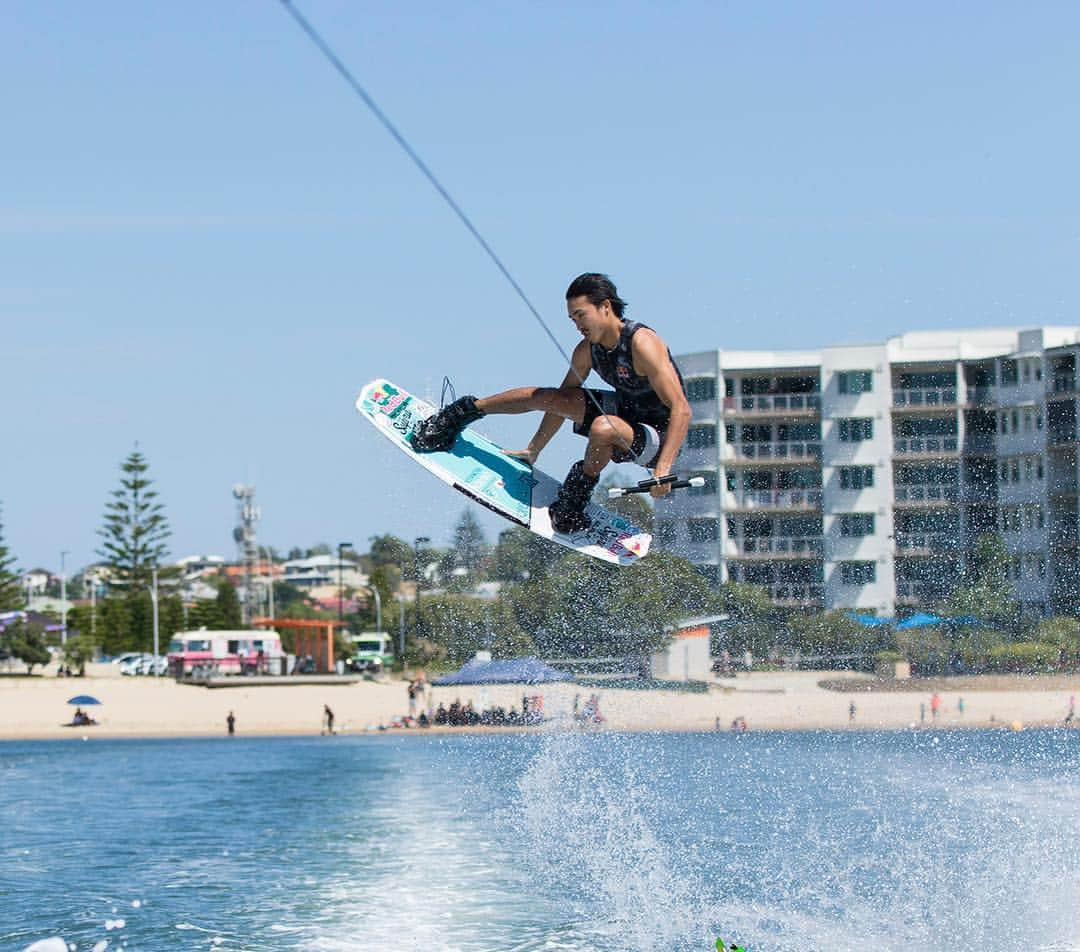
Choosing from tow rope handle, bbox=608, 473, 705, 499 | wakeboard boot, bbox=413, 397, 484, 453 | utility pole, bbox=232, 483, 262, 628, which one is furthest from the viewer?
utility pole, bbox=232, 483, 262, 628

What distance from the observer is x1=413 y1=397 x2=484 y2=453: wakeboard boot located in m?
10.9

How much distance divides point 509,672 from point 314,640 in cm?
3039

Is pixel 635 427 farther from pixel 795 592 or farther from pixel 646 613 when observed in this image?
pixel 646 613

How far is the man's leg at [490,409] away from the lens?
9.80m

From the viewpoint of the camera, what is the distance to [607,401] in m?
9.72

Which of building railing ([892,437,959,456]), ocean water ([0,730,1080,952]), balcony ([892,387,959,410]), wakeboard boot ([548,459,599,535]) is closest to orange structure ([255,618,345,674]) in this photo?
ocean water ([0,730,1080,952])

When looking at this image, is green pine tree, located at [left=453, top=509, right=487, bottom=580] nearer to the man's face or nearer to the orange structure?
the man's face

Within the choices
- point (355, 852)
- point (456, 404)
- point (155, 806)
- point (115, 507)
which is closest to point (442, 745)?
point (155, 806)

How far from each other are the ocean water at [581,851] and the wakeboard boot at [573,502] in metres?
5.49

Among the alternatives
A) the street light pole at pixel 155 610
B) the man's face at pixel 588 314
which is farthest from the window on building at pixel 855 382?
the street light pole at pixel 155 610

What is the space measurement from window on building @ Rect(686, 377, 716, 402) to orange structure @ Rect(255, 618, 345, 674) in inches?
1760

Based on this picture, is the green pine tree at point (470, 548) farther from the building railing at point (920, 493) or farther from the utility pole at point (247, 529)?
the utility pole at point (247, 529)

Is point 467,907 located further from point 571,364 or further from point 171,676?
point 171,676

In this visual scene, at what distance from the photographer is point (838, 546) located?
21578mm
